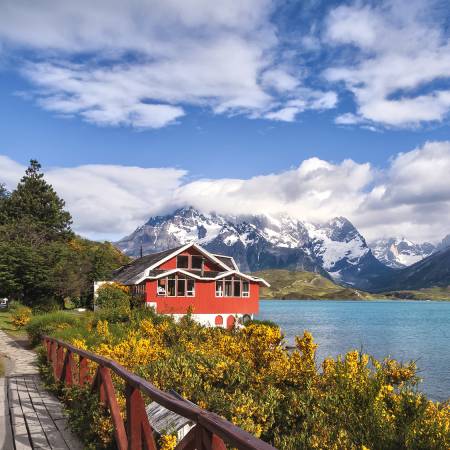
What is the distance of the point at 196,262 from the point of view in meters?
53.5

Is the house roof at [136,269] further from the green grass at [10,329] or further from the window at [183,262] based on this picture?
the green grass at [10,329]

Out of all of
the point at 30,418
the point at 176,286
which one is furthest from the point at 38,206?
the point at 30,418

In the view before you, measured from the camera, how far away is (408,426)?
621cm

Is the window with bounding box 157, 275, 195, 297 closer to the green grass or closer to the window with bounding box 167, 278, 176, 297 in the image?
the window with bounding box 167, 278, 176, 297

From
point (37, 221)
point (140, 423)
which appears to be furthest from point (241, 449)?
point (37, 221)

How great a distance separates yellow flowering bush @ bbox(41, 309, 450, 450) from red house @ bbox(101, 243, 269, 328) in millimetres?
36677

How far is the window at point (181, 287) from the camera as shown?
49.3 meters

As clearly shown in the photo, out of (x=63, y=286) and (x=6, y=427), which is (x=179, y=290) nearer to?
(x=63, y=286)

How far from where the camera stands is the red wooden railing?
129 inches

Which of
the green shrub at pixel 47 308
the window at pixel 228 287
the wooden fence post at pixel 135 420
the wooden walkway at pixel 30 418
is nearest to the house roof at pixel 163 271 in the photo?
the window at pixel 228 287

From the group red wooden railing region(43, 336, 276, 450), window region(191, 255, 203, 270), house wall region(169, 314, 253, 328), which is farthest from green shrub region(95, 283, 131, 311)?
red wooden railing region(43, 336, 276, 450)

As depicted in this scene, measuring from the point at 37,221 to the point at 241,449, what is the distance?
82.8 meters

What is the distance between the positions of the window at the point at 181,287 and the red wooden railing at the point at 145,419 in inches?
1503

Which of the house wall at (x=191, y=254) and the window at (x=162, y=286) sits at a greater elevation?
the house wall at (x=191, y=254)
